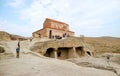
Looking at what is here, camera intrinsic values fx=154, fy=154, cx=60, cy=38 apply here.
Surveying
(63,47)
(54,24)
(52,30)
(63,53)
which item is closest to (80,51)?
(63,53)

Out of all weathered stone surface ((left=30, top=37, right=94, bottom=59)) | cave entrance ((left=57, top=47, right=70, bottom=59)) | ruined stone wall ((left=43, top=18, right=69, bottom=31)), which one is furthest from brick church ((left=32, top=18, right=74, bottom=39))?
weathered stone surface ((left=30, top=37, right=94, bottom=59))

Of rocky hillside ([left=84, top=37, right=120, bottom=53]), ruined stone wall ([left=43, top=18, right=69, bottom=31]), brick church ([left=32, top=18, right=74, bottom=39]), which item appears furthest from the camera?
rocky hillside ([left=84, top=37, right=120, bottom=53])

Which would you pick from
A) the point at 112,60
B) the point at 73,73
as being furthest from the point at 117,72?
the point at 112,60

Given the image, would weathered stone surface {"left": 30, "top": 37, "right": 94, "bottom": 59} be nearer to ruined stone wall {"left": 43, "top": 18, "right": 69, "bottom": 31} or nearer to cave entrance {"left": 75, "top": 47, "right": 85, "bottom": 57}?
cave entrance {"left": 75, "top": 47, "right": 85, "bottom": 57}

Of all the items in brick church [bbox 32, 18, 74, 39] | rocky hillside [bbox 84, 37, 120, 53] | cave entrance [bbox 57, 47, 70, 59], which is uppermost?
brick church [bbox 32, 18, 74, 39]

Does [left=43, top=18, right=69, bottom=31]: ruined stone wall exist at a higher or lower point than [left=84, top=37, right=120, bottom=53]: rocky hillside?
higher

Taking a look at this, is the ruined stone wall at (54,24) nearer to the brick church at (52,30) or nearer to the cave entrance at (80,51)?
the brick church at (52,30)

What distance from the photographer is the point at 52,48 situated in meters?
31.4

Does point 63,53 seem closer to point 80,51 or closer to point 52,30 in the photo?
point 80,51

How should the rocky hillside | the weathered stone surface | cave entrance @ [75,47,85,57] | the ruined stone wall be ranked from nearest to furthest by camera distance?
the weathered stone surface < cave entrance @ [75,47,85,57] < the ruined stone wall < the rocky hillside

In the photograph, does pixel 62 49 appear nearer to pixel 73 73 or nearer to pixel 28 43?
pixel 28 43

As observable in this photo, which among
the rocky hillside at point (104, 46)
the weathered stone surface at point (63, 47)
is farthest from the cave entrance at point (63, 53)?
the rocky hillside at point (104, 46)

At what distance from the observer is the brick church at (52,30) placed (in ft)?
137

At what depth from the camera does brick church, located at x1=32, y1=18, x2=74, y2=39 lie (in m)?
41.8
